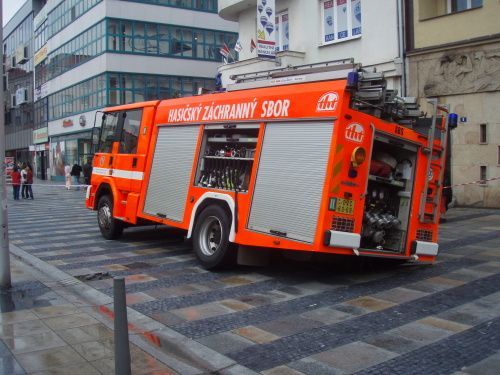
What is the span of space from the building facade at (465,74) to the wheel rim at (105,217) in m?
9.75

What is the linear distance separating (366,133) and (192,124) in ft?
10.7

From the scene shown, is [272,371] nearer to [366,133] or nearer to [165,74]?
[366,133]

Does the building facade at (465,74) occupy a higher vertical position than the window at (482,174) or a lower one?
higher

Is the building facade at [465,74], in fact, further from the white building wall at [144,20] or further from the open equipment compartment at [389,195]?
the white building wall at [144,20]

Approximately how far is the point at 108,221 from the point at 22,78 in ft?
172

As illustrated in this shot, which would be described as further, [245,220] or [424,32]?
[424,32]

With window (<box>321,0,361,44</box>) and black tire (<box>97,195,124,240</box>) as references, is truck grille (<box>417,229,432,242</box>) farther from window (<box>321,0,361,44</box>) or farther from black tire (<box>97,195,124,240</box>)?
window (<box>321,0,361,44</box>)

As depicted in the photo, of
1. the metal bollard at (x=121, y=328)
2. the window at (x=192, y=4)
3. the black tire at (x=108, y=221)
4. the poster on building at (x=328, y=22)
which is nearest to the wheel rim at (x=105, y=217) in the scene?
the black tire at (x=108, y=221)

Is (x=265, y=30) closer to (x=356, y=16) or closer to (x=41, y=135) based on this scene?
(x=356, y=16)

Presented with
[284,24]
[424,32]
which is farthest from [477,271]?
[284,24]

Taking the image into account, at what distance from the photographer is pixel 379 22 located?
53.8 ft

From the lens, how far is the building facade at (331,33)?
16.2 metres

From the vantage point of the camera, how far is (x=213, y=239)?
829 centimetres

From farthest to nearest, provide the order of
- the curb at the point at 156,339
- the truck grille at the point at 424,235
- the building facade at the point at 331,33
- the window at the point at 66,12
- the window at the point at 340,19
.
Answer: the window at the point at 66,12, the window at the point at 340,19, the building facade at the point at 331,33, the truck grille at the point at 424,235, the curb at the point at 156,339
